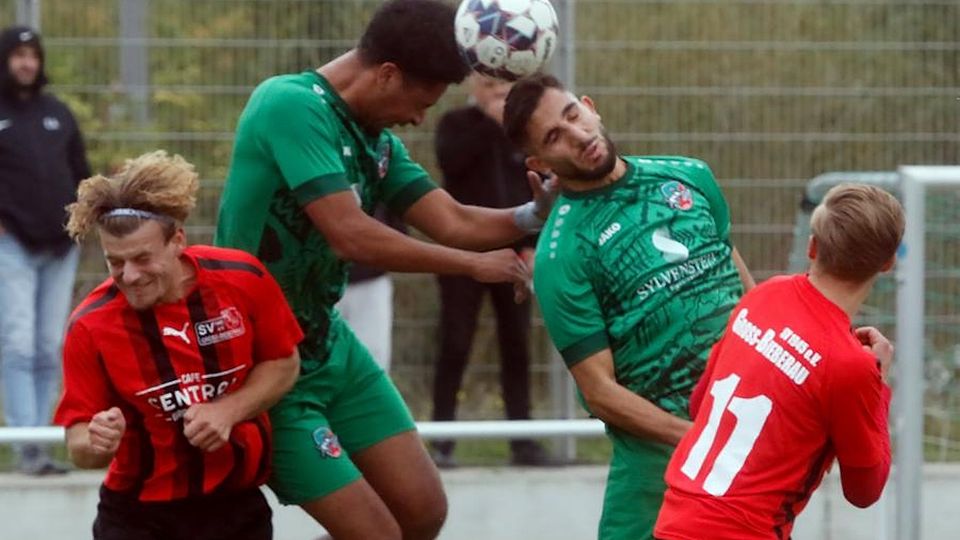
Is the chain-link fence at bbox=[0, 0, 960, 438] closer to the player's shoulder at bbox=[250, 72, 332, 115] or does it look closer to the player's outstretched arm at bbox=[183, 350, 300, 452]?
the player's shoulder at bbox=[250, 72, 332, 115]

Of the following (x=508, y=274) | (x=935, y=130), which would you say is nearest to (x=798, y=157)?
(x=935, y=130)

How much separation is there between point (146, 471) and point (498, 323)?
3.78m

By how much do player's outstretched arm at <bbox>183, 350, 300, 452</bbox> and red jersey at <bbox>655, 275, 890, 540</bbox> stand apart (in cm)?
128

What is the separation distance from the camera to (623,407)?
16.8ft

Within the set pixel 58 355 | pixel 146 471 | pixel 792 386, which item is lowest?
pixel 58 355

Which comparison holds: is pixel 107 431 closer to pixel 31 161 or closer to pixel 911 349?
pixel 911 349

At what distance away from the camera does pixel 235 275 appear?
17.6ft

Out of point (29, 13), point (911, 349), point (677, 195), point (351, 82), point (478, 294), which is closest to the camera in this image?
point (677, 195)

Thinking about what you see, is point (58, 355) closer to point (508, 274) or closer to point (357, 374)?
point (357, 374)

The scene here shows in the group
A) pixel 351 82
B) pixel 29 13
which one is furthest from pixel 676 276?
pixel 29 13

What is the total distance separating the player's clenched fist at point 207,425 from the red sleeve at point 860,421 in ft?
5.37

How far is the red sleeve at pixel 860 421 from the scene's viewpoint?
4.34 m

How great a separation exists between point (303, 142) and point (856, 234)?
168 centimetres

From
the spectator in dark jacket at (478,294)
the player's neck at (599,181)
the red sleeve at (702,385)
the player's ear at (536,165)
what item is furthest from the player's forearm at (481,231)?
the spectator in dark jacket at (478,294)
